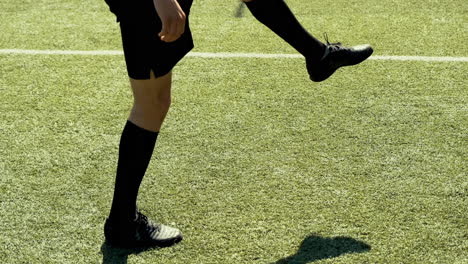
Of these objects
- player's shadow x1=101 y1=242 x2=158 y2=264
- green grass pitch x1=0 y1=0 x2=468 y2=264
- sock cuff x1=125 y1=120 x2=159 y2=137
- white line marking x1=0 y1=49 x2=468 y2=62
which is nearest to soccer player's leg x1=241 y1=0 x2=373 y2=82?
green grass pitch x1=0 y1=0 x2=468 y2=264

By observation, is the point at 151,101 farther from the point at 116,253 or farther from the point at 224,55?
the point at 224,55

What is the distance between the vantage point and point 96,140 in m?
3.87

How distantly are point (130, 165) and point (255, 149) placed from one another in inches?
38.3

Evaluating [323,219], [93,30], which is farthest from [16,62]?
[323,219]

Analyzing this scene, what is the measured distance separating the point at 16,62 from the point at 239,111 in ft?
5.14

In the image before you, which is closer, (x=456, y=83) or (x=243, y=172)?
(x=243, y=172)

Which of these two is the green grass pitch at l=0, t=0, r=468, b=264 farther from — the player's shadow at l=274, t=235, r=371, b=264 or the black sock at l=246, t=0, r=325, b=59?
the black sock at l=246, t=0, r=325, b=59

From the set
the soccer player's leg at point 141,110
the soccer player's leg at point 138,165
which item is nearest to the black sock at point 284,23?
the soccer player's leg at point 141,110

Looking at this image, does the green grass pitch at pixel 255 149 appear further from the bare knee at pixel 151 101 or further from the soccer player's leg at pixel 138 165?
the bare knee at pixel 151 101

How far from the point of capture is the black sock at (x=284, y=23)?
323 centimetres

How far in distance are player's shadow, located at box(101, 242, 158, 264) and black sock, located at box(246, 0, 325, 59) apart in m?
1.03

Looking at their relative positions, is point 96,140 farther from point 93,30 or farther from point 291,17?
point 93,30

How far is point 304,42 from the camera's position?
3.34 m

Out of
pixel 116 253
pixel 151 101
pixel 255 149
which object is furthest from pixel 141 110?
pixel 255 149
